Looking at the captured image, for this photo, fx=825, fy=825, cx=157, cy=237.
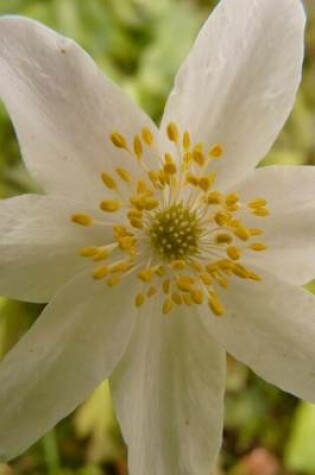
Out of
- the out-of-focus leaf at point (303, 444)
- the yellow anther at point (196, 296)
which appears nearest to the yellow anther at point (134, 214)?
the yellow anther at point (196, 296)

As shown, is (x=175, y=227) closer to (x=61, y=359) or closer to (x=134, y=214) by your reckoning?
(x=134, y=214)

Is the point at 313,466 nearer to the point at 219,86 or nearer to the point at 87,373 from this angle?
the point at 87,373

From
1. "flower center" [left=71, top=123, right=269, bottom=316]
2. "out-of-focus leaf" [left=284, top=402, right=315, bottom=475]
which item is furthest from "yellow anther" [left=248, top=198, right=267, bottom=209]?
"out-of-focus leaf" [left=284, top=402, right=315, bottom=475]

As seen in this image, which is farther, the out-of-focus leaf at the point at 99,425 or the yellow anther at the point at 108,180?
the out-of-focus leaf at the point at 99,425

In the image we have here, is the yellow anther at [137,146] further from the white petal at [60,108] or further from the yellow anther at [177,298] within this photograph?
the yellow anther at [177,298]

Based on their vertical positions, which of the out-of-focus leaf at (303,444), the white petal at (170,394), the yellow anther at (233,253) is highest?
the yellow anther at (233,253)
